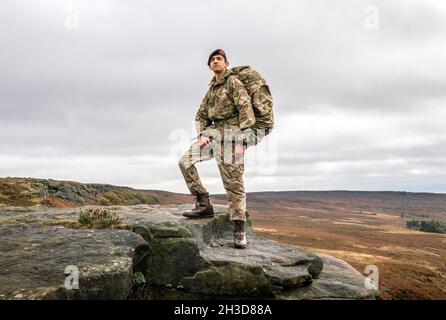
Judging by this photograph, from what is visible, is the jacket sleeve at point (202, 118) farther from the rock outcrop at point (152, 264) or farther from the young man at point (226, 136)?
the rock outcrop at point (152, 264)

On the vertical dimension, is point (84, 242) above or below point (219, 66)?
below

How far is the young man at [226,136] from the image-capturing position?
9070mm

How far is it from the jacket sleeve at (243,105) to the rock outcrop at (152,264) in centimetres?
288

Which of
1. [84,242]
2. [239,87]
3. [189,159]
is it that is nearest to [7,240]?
[84,242]

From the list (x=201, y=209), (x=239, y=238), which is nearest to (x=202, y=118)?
(x=201, y=209)

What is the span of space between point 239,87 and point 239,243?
393 cm

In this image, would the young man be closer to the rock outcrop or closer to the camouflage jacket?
the camouflage jacket

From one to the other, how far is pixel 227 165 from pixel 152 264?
111 inches

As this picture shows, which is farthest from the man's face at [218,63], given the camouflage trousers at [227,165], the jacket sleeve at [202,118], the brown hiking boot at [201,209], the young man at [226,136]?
the brown hiking boot at [201,209]

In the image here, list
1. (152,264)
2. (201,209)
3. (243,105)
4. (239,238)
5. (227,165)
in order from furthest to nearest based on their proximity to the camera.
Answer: (201,209), (239,238), (227,165), (243,105), (152,264)

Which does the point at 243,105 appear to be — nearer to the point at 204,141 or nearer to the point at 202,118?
the point at 204,141

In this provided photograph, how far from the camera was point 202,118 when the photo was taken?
10258 mm

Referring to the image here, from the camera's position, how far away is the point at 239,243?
32.3 ft
